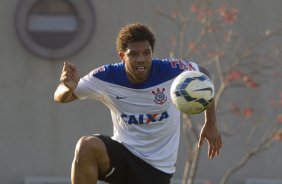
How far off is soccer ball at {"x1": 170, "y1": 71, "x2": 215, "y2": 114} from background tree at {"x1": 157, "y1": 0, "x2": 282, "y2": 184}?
547 cm

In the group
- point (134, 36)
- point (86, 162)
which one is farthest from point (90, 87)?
point (86, 162)

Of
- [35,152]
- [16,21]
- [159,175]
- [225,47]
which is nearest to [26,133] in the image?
[35,152]

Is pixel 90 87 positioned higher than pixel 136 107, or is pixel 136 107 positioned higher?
pixel 90 87

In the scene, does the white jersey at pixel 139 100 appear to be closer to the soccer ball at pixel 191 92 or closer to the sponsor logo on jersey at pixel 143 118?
the sponsor logo on jersey at pixel 143 118

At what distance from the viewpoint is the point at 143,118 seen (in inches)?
361

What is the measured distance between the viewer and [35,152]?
1675 cm

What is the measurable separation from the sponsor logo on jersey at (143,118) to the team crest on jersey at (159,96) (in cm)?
9

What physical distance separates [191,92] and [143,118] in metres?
0.61

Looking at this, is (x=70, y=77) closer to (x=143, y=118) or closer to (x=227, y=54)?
(x=143, y=118)

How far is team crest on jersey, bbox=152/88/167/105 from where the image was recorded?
9188mm

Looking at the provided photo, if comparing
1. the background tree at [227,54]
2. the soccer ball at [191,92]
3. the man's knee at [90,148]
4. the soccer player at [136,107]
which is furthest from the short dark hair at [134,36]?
the background tree at [227,54]

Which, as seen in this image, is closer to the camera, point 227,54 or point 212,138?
point 212,138

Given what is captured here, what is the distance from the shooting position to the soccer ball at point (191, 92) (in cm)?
872

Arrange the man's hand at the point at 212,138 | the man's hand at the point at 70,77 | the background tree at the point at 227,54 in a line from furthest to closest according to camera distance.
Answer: the background tree at the point at 227,54, the man's hand at the point at 212,138, the man's hand at the point at 70,77
